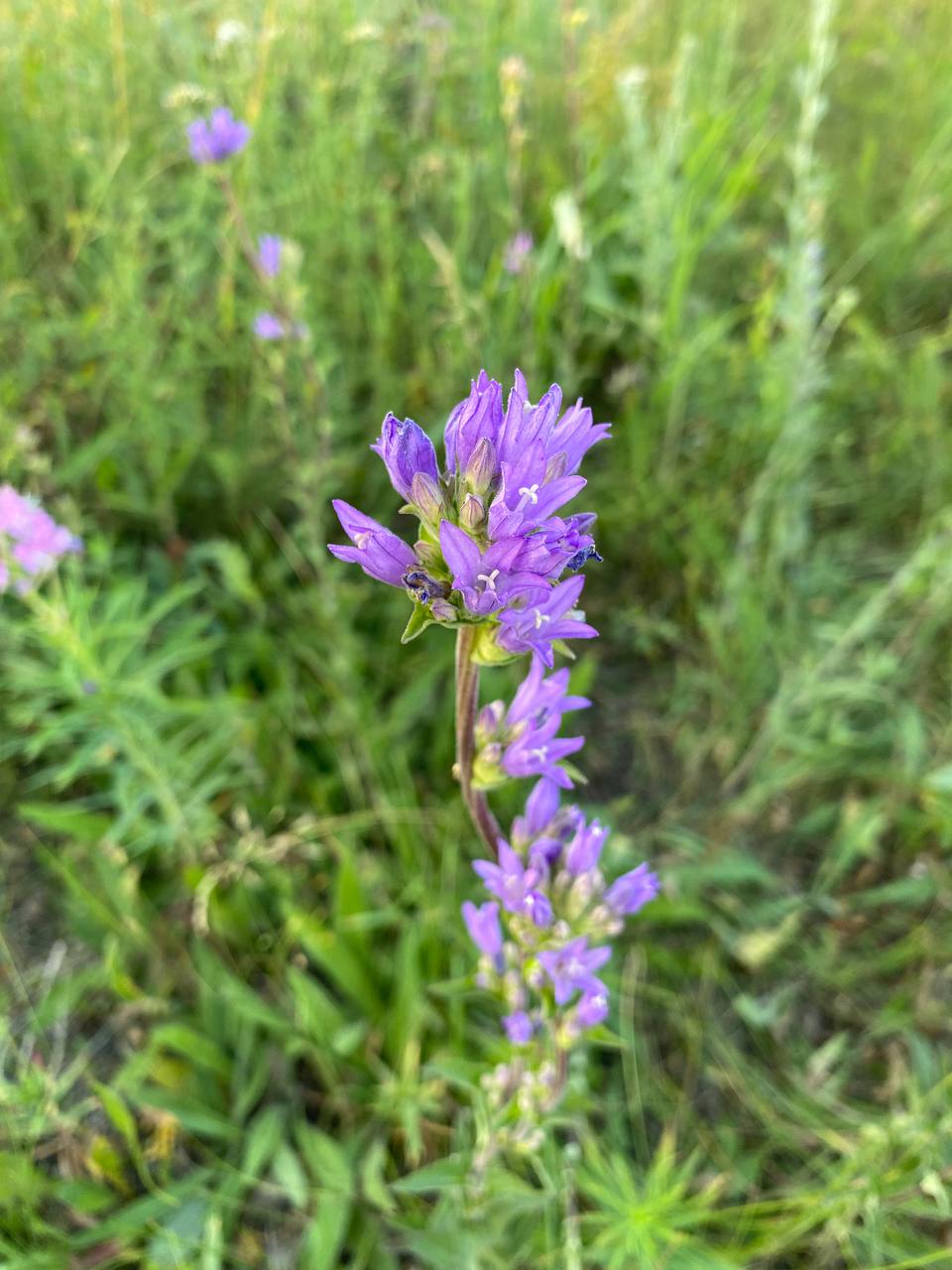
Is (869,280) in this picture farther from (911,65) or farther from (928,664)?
(928,664)

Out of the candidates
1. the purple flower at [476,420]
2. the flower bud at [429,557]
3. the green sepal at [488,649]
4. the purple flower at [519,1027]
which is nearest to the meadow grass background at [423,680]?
the purple flower at [519,1027]

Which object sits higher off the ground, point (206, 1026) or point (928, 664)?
point (928, 664)

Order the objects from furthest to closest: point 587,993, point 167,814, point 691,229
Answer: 1. point 691,229
2. point 167,814
3. point 587,993

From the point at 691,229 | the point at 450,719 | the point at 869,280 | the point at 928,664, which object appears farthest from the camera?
the point at 869,280

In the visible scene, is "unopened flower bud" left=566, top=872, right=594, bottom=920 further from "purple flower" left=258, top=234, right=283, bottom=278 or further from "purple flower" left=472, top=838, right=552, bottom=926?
"purple flower" left=258, top=234, right=283, bottom=278

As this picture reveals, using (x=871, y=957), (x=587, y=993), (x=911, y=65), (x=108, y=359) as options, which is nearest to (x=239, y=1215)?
(x=587, y=993)

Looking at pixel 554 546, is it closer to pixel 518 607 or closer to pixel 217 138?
pixel 518 607

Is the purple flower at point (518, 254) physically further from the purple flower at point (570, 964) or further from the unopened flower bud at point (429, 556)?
the purple flower at point (570, 964)

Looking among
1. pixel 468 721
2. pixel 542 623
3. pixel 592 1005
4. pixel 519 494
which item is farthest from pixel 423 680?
pixel 519 494
